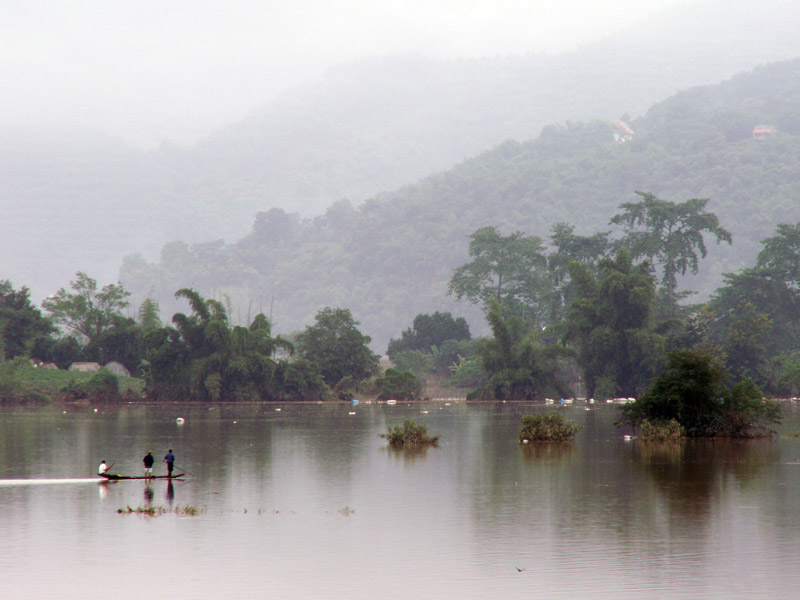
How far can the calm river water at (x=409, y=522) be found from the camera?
16219 mm

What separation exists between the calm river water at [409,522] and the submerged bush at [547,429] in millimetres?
904

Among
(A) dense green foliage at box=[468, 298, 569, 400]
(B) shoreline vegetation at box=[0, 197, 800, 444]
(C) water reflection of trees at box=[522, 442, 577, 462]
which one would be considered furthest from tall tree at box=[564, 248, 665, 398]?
(C) water reflection of trees at box=[522, 442, 577, 462]

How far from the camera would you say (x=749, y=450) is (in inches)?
1393

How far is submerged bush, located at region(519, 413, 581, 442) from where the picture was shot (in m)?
40.0

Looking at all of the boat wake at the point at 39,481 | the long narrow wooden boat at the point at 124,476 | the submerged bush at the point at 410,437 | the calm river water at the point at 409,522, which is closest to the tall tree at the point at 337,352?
the submerged bush at the point at 410,437

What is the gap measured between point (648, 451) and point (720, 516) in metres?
13.8

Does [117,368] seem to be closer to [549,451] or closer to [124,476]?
[549,451]

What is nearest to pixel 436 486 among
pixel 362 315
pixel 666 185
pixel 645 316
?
pixel 645 316

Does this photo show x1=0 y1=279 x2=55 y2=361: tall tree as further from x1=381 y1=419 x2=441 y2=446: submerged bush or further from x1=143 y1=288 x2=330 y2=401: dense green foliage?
x1=381 y1=419 x2=441 y2=446: submerged bush

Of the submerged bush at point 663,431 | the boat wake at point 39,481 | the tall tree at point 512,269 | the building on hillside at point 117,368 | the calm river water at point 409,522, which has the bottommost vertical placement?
the calm river water at point 409,522

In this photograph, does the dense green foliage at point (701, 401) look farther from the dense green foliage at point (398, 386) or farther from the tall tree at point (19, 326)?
the tall tree at point (19, 326)

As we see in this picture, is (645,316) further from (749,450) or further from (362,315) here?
(362,315)

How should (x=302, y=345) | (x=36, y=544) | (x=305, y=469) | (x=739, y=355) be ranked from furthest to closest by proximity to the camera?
(x=302, y=345)
(x=739, y=355)
(x=305, y=469)
(x=36, y=544)

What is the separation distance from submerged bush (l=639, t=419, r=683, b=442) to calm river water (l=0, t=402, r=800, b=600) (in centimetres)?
102
